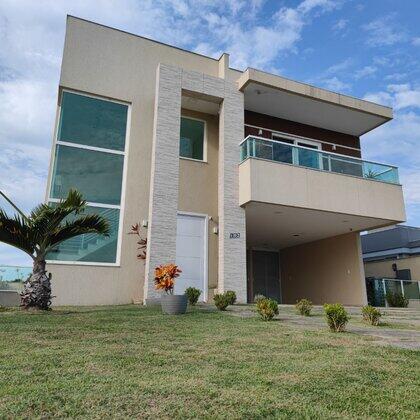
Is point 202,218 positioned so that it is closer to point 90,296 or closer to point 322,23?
point 90,296

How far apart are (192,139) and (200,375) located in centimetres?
1128

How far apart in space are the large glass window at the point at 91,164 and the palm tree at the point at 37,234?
2465 mm

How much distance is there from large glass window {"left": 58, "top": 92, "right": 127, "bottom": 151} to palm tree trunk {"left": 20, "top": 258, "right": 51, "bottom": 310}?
507 cm

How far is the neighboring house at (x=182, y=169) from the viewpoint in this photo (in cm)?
1137

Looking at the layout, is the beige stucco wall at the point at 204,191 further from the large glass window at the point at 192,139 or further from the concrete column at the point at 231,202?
the concrete column at the point at 231,202

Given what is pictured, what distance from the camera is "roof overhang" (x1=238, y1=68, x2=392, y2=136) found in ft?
43.3

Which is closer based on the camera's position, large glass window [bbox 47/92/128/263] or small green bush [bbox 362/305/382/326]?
small green bush [bbox 362/305/382/326]

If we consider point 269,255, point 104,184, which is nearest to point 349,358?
point 104,184

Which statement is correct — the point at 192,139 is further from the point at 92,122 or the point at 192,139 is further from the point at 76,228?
the point at 76,228

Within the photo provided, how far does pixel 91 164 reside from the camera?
1192cm

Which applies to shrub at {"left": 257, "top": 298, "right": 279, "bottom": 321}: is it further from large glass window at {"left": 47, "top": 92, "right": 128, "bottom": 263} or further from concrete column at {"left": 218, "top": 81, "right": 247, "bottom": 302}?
large glass window at {"left": 47, "top": 92, "right": 128, "bottom": 263}

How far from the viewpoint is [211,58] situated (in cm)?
1450

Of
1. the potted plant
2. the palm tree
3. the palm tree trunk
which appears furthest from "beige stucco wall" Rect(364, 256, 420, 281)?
the palm tree trunk

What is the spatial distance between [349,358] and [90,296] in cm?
849
